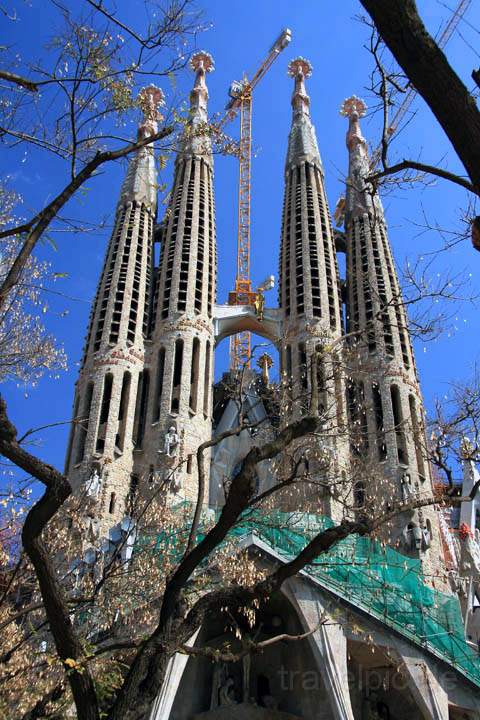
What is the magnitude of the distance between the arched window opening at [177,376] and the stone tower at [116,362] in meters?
1.35

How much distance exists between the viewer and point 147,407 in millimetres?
29797

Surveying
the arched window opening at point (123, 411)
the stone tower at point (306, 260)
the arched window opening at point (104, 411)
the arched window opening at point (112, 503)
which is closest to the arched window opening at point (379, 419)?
the stone tower at point (306, 260)

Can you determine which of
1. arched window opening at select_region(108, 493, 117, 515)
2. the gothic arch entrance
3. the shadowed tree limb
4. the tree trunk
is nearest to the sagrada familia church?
the gothic arch entrance

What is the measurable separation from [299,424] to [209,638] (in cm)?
1615

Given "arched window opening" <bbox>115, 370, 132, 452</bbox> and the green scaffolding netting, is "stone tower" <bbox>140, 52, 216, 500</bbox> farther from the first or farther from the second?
the green scaffolding netting

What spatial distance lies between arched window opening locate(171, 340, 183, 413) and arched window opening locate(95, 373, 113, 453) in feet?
7.70

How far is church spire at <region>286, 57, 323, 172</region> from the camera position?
3950 centimetres

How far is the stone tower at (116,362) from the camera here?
26859 mm

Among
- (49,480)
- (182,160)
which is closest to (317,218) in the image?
(182,160)

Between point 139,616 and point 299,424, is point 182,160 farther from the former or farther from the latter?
point 299,424

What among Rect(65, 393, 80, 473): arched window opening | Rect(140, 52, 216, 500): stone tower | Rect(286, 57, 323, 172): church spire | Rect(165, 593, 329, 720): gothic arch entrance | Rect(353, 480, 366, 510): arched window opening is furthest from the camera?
Rect(286, 57, 323, 172): church spire

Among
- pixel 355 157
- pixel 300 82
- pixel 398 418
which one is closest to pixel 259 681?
pixel 398 418

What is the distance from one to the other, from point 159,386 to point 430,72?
85.9 ft

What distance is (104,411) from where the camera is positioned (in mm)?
29188
